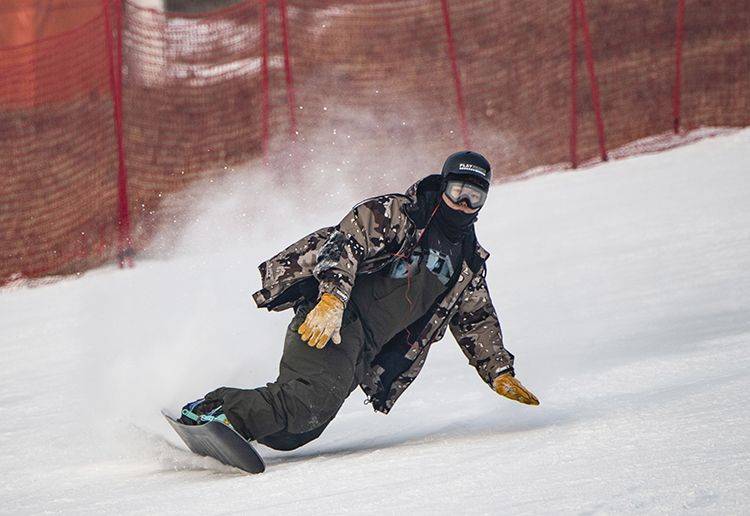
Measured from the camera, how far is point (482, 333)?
4887 millimetres

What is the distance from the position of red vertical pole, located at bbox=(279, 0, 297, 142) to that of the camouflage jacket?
6863 millimetres

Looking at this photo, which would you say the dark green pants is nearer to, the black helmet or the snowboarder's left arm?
the snowboarder's left arm

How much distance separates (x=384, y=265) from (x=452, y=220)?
32 cm

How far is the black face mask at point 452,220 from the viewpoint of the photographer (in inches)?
177

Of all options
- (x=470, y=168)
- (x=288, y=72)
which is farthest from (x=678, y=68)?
(x=470, y=168)

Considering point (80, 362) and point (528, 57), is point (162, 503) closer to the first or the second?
point (80, 362)

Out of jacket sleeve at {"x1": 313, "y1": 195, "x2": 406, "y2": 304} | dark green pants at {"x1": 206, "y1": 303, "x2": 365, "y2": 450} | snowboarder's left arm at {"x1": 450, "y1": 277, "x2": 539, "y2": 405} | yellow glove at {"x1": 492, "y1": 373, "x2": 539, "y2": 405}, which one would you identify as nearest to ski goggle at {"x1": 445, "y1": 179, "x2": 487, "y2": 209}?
jacket sleeve at {"x1": 313, "y1": 195, "x2": 406, "y2": 304}

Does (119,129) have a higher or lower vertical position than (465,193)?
lower

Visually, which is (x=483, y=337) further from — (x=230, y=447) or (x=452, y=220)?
(x=230, y=447)

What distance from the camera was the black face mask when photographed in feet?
14.7

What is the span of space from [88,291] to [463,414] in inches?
208

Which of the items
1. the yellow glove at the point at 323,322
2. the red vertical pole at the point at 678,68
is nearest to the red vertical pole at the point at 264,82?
the red vertical pole at the point at 678,68

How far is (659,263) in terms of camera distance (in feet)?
27.3

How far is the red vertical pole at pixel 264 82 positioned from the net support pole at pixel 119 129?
1.44m
